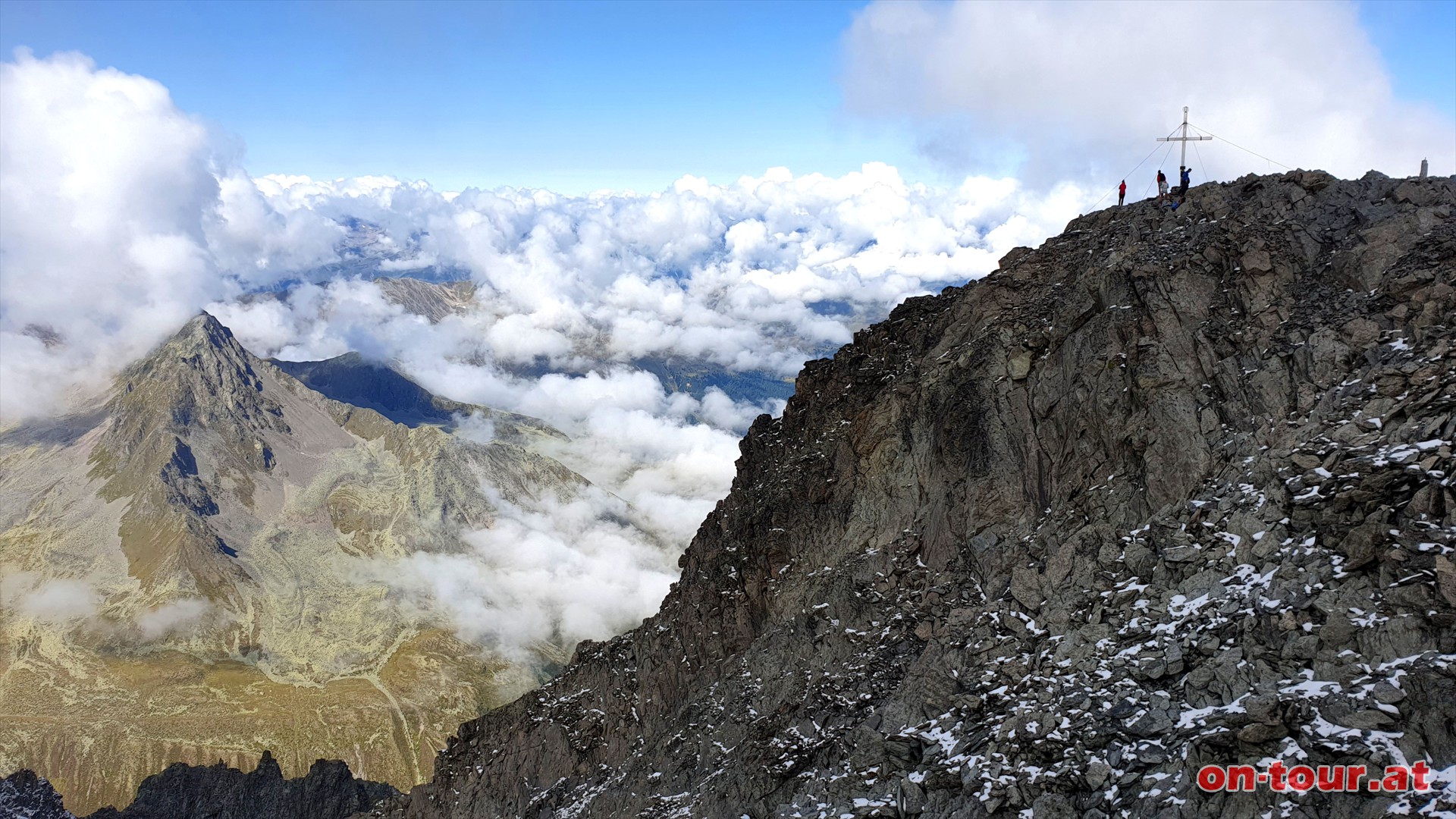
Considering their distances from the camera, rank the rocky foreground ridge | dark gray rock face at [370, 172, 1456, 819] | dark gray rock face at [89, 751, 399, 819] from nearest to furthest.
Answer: dark gray rock face at [370, 172, 1456, 819], dark gray rock face at [89, 751, 399, 819], the rocky foreground ridge

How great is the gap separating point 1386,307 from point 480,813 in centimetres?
7102

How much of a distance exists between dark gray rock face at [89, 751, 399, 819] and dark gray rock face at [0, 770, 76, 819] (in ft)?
53.9

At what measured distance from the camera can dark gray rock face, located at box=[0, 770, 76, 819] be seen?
530ft

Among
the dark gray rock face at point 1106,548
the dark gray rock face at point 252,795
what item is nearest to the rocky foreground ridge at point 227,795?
the dark gray rock face at point 252,795

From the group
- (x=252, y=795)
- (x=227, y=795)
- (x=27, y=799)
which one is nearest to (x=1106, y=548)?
(x=252, y=795)

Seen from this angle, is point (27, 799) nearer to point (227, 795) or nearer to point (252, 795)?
point (227, 795)

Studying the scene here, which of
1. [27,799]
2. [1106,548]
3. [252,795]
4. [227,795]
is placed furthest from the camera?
[27,799]

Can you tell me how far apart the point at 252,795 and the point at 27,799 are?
49137 mm

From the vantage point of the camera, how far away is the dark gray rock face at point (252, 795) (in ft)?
504

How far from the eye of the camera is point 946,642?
3656 centimetres

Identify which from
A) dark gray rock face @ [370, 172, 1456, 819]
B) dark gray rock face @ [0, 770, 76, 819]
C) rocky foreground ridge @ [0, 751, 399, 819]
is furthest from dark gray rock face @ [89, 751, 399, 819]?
dark gray rock face @ [370, 172, 1456, 819]

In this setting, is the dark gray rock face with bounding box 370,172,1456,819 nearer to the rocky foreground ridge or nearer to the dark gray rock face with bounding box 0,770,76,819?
the rocky foreground ridge

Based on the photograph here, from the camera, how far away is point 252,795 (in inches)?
6348

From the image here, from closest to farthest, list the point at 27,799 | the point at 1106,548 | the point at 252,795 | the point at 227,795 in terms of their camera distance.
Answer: the point at 1106,548
the point at 252,795
the point at 227,795
the point at 27,799
